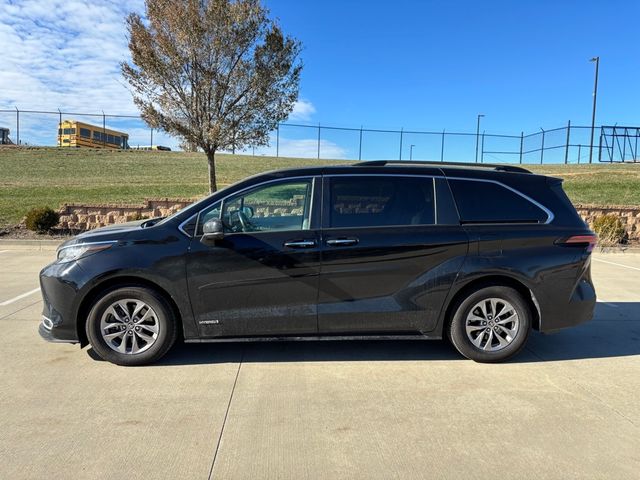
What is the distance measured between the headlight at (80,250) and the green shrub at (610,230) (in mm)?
11949

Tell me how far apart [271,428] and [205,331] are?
1.29 m

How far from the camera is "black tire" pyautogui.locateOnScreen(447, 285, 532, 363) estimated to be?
4.47 metres

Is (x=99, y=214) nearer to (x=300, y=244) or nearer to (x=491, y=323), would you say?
(x=300, y=244)

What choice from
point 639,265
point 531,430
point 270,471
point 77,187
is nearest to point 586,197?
point 639,265

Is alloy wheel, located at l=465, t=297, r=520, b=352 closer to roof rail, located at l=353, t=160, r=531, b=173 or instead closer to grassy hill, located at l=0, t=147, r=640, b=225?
roof rail, located at l=353, t=160, r=531, b=173

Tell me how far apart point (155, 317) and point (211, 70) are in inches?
330

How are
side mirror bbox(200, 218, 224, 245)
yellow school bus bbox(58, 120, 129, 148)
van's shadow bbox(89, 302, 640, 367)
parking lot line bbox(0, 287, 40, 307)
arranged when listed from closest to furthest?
1. side mirror bbox(200, 218, 224, 245)
2. van's shadow bbox(89, 302, 640, 367)
3. parking lot line bbox(0, 287, 40, 307)
4. yellow school bus bbox(58, 120, 129, 148)

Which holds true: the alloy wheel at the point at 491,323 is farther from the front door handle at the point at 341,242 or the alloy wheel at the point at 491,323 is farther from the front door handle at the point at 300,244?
the front door handle at the point at 300,244

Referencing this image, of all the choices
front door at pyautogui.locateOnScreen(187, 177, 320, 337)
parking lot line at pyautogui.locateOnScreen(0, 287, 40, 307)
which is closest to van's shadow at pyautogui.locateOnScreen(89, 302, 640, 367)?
front door at pyautogui.locateOnScreen(187, 177, 320, 337)

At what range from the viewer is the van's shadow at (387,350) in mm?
4617

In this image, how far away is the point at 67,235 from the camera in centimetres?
1209

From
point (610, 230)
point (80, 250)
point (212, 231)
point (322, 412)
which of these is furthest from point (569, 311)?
point (610, 230)

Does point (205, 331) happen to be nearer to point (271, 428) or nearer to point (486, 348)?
point (271, 428)

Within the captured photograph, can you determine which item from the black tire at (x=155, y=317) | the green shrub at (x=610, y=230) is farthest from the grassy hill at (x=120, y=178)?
the black tire at (x=155, y=317)
